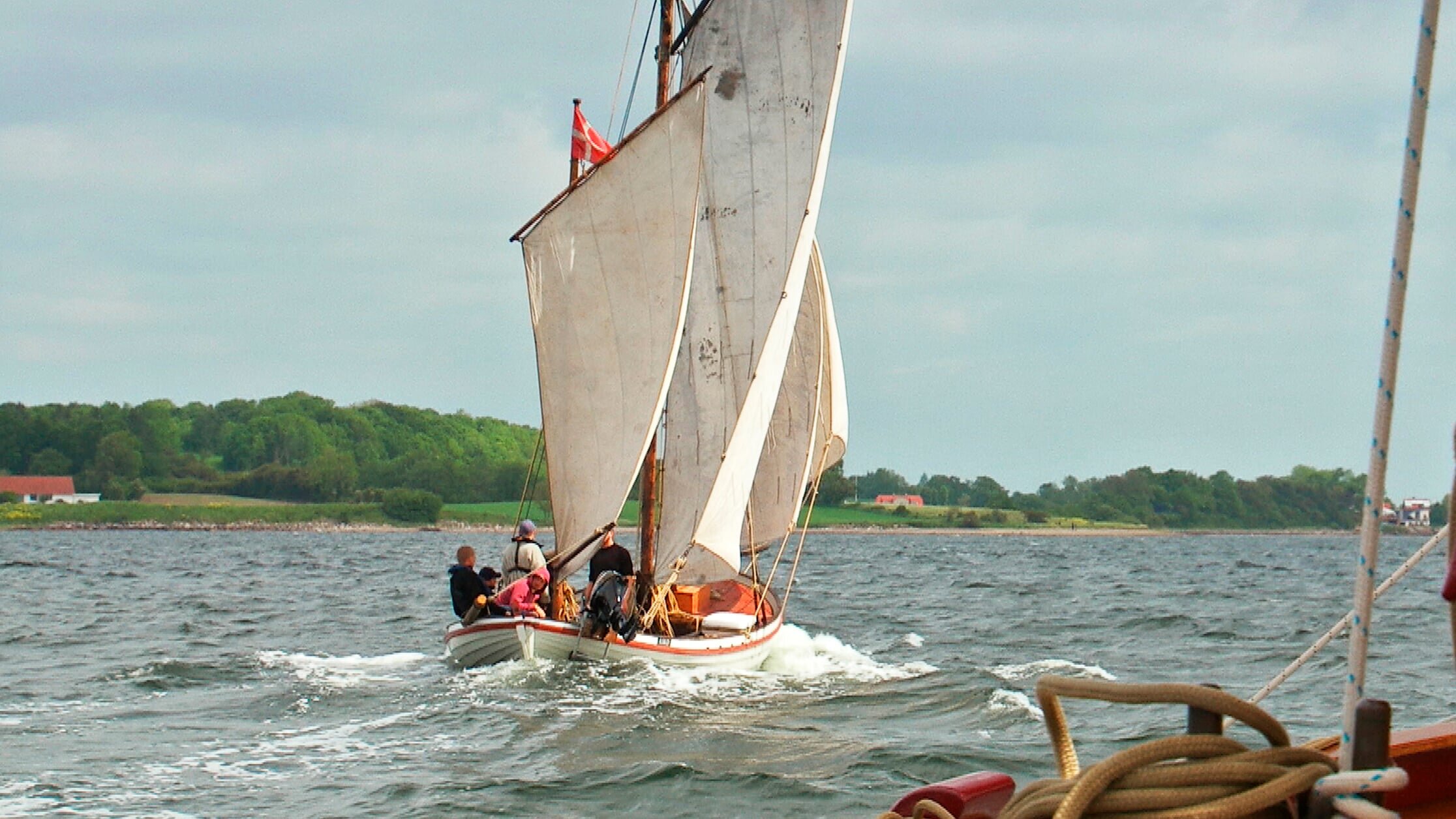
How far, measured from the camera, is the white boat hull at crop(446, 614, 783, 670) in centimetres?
1805

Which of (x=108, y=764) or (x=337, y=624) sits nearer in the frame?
(x=108, y=764)

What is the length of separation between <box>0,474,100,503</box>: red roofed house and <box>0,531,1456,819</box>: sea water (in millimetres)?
147954

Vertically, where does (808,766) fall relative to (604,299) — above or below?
below

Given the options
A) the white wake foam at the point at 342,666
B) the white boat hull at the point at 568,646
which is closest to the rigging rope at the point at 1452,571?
the white boat hull at the point at 568,646

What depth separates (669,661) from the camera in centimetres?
1869

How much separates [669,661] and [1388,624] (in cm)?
1676

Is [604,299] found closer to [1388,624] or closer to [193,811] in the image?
[193,811]

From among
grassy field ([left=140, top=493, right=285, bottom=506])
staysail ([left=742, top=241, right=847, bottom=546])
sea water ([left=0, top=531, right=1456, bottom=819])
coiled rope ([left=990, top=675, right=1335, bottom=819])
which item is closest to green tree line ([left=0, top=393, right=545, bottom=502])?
grassy field ([left=140, top=493, right=285, bottom=506])

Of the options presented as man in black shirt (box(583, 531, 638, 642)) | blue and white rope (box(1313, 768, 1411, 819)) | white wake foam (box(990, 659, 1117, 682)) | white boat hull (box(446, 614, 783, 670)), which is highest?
blue and white rope (box(1313, 768, 1411, 819))

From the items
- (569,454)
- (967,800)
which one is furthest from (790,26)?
(967,800)

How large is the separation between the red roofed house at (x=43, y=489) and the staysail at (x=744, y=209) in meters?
164

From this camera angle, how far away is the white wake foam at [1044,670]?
19.7 meters

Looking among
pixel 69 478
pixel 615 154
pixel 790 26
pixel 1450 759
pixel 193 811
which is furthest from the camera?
pixel 69 478

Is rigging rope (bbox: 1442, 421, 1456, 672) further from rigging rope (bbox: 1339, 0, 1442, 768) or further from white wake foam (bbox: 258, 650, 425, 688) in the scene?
white wake foam (bbox: 258, 650, 425, 688)
